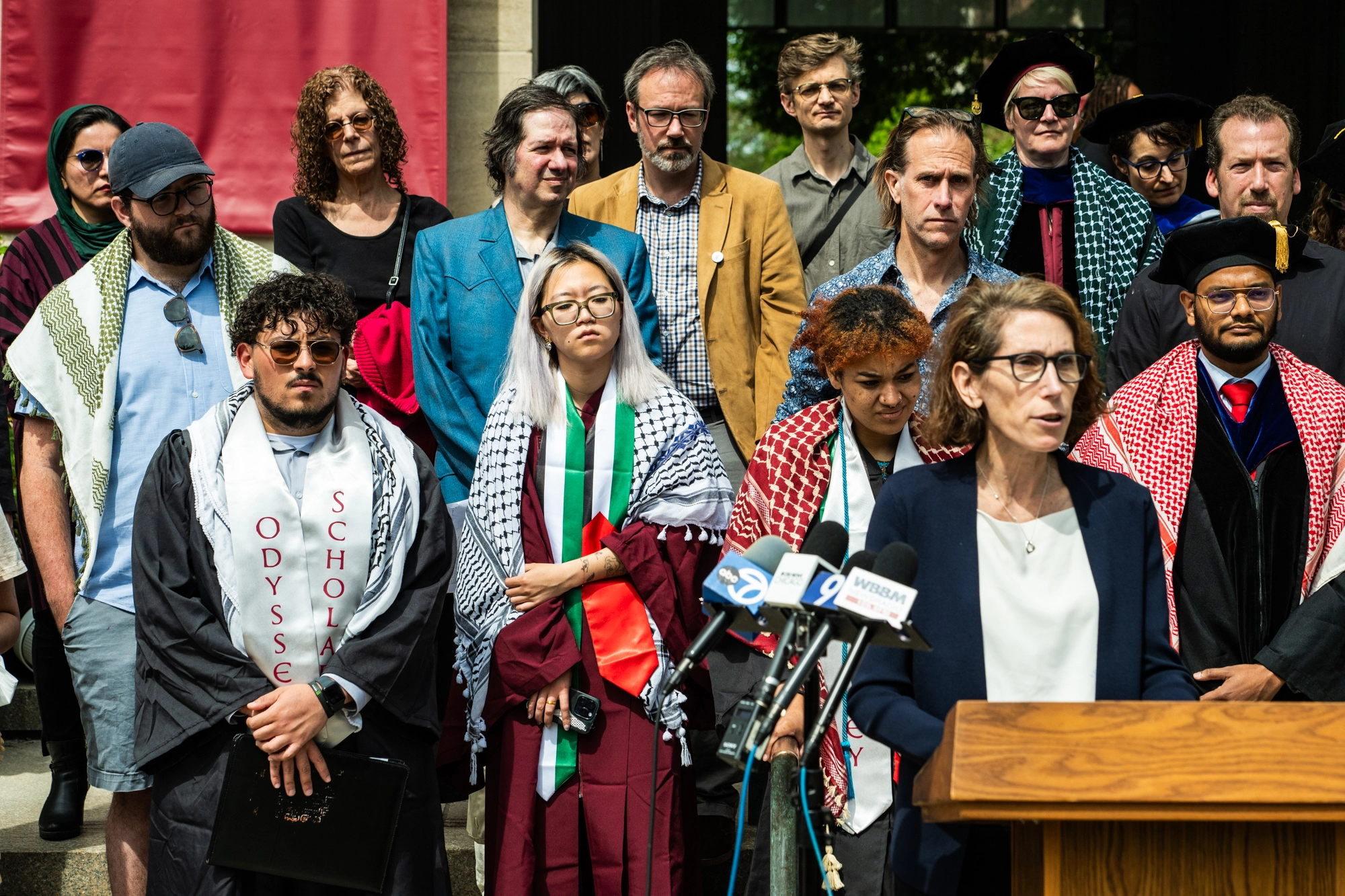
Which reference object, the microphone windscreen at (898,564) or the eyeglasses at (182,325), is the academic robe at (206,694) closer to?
the eyeglasses at (182,325)

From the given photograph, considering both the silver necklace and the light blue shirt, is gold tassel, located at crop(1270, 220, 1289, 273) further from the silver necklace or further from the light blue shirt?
the light blue shirt

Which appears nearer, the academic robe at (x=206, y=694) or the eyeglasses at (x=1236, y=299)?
the academic robe at (x=206, y=694)

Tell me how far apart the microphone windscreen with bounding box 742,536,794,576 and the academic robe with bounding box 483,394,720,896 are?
1.42 m

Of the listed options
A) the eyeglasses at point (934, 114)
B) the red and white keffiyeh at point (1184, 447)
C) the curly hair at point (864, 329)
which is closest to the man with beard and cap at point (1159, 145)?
the eyeglasses at point (934, 114)

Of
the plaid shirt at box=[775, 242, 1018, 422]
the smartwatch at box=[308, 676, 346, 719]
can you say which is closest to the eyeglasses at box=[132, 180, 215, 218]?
the smartwatch at box=[308, 676, 346, 719]

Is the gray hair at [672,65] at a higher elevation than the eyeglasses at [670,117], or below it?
higher

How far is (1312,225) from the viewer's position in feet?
17.5

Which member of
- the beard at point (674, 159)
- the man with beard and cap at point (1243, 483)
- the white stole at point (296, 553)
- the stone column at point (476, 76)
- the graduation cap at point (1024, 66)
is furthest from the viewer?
the stone column at point (476, 76)

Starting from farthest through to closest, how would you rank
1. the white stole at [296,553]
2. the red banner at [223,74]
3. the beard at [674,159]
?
the red banner at [223,74], the beard at [674,159], the white stole at [296,553]

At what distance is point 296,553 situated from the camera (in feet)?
12.4

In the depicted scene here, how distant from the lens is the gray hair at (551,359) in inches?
162

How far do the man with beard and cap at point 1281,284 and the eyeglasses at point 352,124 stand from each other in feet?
8.75

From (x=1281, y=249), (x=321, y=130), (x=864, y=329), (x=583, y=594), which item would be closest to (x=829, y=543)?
(x=864, y=329)

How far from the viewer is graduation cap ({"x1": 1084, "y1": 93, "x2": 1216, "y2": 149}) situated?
5344mm
